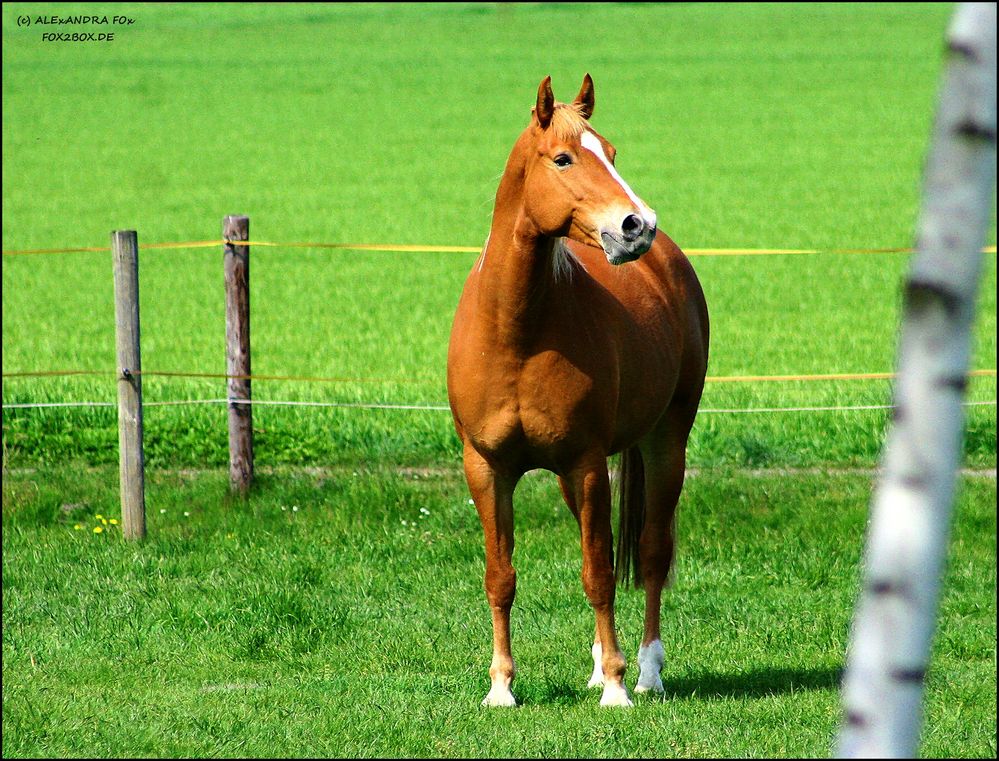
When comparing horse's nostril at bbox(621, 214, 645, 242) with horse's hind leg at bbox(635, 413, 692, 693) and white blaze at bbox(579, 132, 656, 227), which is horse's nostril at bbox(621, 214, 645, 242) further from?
horse's hind leg at bbox(635, 413, 692, 693)

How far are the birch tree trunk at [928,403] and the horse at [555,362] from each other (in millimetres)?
2902

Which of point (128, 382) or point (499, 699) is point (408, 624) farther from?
point (128, 382)

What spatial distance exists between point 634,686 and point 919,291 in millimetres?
4129

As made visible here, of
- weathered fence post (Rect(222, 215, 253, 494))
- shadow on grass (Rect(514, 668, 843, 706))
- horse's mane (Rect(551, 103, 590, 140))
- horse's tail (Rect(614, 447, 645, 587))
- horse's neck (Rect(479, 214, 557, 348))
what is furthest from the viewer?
weathered fence post (Rect(222, 215, 253, 494))

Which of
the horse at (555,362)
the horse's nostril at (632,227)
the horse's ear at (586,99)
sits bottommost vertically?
the horse at (555,362)

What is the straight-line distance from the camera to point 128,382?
26.3 ft

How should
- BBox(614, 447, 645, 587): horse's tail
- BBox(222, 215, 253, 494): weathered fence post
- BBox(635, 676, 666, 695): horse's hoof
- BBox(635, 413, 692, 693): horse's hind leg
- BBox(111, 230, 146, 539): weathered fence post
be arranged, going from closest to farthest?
BBox(635, 676, 666, 695): horse's hoof < BBox(635, 413, 692, 693): horse's hind leg < BBox(614, 447, 645, 587): horse's tail < BBox(111, 230, 146, 539): weathered fence post < BBox(222, 215, 253, 494): weathered fence post

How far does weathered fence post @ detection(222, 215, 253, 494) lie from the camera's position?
834 cm

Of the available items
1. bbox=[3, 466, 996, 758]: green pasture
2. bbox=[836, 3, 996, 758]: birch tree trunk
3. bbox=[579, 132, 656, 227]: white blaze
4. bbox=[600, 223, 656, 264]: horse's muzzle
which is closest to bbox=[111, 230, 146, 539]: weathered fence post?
bbox=[3, 466, 996, 758]: green pasture

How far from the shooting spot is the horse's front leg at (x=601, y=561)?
516 centimetres

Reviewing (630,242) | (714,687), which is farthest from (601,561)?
(630,242)

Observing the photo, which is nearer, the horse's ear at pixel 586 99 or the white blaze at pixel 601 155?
the white blaze at pixel 601 155

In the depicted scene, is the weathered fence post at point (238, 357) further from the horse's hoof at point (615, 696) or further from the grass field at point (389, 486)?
the horse's hoof at point (615, 696)

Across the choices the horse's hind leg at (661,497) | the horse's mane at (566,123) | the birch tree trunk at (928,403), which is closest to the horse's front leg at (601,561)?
the horse's hind leg at (661,497)
